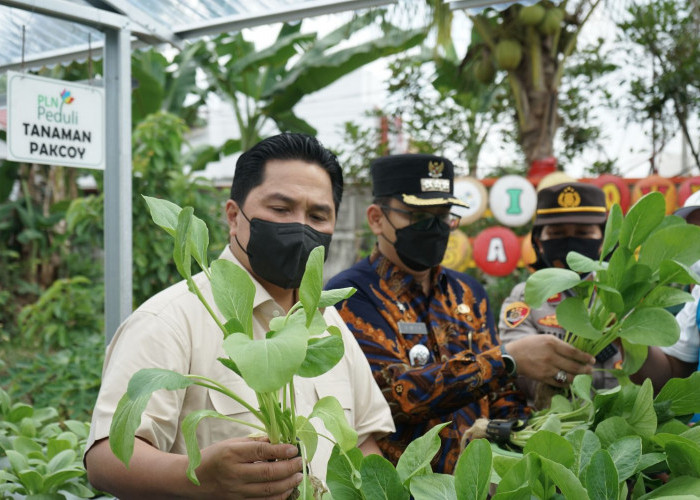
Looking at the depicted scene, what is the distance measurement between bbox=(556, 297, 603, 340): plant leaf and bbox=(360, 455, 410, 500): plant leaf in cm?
67

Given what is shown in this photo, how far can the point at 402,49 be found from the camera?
Answer: 784 centimetres

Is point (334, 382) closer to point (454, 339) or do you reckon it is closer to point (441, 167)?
point (454, 339)

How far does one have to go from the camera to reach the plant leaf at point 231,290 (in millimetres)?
1127

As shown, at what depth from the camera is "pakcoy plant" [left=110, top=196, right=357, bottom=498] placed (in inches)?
36.8

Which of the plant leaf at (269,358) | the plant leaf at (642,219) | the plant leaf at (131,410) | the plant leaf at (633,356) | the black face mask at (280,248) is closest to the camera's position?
the plant leaf at (269,358)

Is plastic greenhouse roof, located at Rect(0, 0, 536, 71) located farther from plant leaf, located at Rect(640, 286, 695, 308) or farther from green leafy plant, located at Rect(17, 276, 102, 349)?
green leafy plant, located at Rect(17, 276, 102, 349)

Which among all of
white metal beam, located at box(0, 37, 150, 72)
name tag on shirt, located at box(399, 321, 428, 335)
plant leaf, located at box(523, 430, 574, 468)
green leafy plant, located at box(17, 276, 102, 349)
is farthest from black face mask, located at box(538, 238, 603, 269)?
green leafy plant, located at box(17, 276, 102, 349)

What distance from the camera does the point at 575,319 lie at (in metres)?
1.66

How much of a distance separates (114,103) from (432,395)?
160 cm

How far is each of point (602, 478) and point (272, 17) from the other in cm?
228

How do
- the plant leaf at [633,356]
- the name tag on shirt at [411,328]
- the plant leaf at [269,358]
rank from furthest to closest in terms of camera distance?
the name tag on shirt at [411,328], the plant leaf at [633,356], the plant leaf at [269,358]

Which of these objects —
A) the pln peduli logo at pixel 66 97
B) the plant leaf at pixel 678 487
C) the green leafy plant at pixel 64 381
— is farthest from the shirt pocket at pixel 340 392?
the green leafy plant at pixel 64 381

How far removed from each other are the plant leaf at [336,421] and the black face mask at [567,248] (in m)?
1.56

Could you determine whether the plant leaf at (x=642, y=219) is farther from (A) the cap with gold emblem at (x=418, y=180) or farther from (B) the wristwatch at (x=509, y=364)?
(A) the cap with gold emblem at (x=418, y=180)
